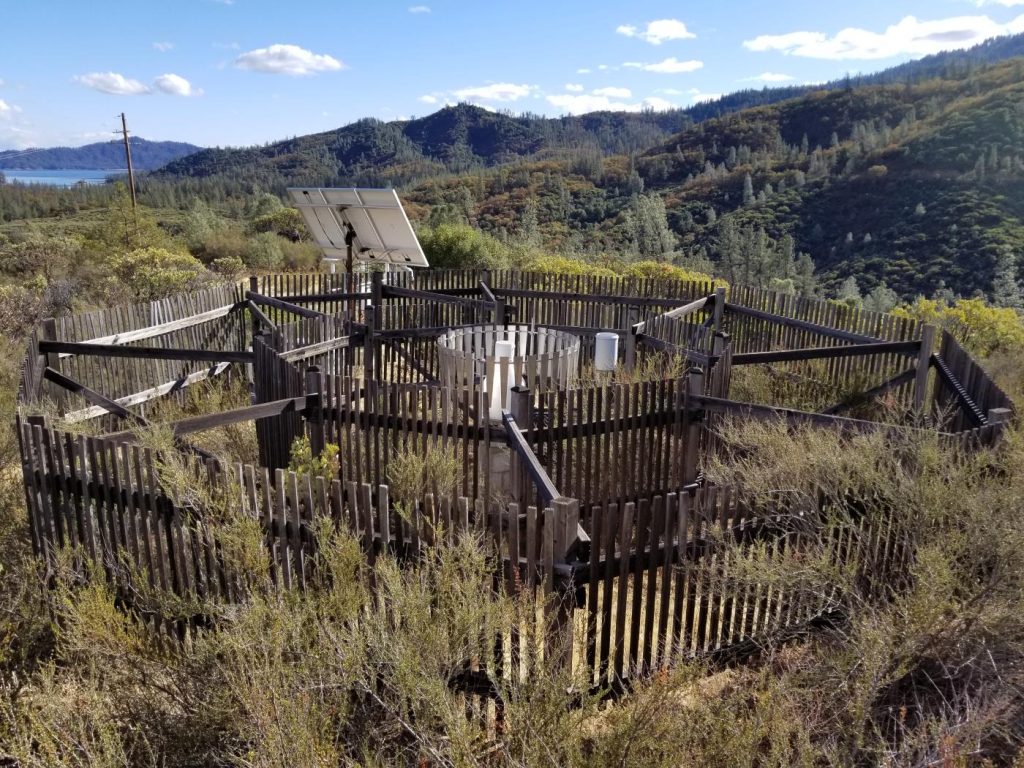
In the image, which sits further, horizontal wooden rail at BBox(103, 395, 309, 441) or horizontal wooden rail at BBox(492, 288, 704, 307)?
horizontal wooden rail at BBox(492, 288, 704, 307)

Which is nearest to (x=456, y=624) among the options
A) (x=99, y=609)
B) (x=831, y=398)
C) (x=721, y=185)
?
(x=99, y=609)

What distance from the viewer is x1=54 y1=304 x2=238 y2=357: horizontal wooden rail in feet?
29.6

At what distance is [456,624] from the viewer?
3359 millimetres

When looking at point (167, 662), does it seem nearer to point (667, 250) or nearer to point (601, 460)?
point (601, 460)

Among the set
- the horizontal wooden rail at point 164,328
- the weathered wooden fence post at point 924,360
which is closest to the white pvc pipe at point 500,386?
the weathered wooden fence post at point 924,360

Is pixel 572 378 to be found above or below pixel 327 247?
below

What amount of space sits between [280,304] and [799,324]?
7.81 m

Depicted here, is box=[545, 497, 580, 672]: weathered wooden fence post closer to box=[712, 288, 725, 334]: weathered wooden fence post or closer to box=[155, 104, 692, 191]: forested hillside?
box=[712, 288, 725, 334]: weathered wooden fence post

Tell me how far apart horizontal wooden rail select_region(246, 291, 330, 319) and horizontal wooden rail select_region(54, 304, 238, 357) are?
0.33 m

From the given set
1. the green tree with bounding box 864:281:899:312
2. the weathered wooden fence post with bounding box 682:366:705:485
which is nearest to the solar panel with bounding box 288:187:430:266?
the weathered wooden fence post with bounding box 682:366:705:485

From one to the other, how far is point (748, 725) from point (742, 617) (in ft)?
5.48

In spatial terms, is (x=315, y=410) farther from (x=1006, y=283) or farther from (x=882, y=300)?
(x=1006, y=283)

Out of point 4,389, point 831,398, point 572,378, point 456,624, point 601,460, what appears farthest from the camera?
point 831,398

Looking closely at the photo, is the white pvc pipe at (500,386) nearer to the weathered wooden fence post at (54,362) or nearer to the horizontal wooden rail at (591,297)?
the weathered wooden fence post at (54,362)
